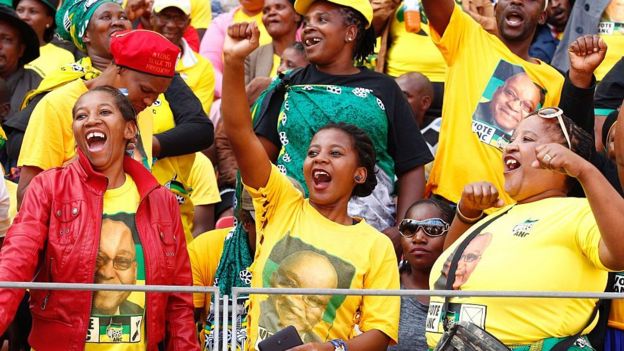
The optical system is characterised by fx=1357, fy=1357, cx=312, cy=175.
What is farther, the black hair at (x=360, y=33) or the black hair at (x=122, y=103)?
the black hair at (x=360, y=33)

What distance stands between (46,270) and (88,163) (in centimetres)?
46

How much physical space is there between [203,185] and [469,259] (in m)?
3.01

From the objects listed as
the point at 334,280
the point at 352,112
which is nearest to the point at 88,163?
the point at 334,280

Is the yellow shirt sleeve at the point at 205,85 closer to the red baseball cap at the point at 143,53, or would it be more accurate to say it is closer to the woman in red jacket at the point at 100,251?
the red baseball cap at the point at 143,53

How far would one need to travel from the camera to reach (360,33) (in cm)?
670

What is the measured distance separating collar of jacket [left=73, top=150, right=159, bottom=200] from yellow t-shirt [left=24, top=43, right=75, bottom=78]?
3002mm

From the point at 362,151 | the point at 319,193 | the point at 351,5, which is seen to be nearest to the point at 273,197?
the point at 319,193

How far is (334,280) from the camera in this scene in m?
5.27

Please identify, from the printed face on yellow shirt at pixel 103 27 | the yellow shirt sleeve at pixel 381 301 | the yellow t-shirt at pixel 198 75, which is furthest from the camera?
the yellow t-shirt at pixel 198 75

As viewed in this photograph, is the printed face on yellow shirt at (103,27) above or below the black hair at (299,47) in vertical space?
above

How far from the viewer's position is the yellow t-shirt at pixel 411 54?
27.9 feet

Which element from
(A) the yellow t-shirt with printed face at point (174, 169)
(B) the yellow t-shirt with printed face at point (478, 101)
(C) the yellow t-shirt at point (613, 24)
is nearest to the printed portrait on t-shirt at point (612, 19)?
(C) the yellow t-shirt at point (613, 24)

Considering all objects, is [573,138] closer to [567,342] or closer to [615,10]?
[567,342]

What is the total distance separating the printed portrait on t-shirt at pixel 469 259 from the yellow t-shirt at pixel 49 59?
392cm
